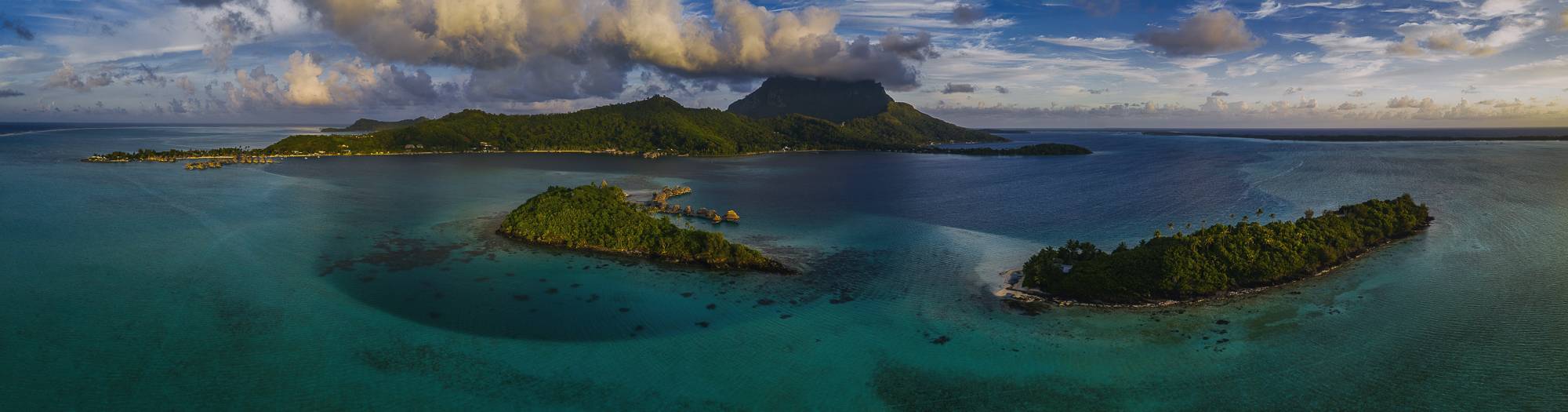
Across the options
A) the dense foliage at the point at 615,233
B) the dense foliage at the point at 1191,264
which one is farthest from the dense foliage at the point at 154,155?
the dense foliage at the point at 1191,264

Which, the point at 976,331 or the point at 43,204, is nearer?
the point at 976,331

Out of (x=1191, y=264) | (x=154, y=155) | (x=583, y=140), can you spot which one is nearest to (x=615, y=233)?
(x=1191, y=264)

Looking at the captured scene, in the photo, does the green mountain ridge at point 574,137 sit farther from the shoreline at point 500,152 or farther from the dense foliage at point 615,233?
the dense foliage at point 615,233

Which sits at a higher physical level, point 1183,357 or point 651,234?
point 651,234

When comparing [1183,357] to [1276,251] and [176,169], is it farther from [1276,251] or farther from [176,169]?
[176,169]

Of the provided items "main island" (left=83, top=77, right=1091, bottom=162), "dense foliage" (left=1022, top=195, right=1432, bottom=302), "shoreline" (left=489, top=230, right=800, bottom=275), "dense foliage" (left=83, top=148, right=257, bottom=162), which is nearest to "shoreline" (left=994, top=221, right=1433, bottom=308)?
"dense foliage" (left=1022, top=195, right=1432, bottom=302)

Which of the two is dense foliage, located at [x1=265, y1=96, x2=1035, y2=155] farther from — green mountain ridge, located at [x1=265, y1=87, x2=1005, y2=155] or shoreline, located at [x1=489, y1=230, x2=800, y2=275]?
shoreline, located at [x1=489, y1=230, x2=800, y2=275]

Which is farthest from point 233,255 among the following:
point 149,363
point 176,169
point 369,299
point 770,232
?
point 176,169
